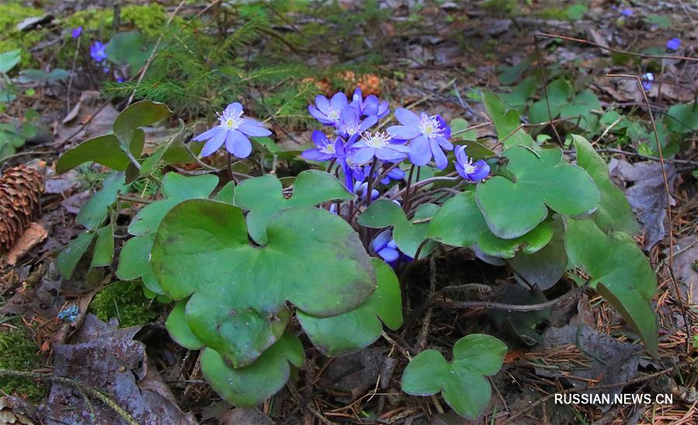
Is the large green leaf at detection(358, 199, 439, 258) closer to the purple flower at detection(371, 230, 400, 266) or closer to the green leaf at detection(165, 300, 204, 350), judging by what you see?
the purple flower at detection(371, 230, 400, 266)

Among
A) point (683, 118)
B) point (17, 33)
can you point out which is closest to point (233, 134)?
point (683, 118)

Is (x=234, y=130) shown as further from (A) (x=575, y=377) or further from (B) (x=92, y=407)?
Answer: (A) (x=575, y=377)

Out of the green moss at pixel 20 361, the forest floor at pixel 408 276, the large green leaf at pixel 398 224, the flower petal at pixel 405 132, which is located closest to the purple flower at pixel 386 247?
the large green leaf at pixel 398 224

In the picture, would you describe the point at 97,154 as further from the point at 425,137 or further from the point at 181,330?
the point at 425,137

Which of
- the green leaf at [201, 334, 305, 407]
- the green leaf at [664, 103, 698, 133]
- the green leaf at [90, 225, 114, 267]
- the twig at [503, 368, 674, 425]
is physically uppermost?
the green leaf at [90, 225, 114, 267]

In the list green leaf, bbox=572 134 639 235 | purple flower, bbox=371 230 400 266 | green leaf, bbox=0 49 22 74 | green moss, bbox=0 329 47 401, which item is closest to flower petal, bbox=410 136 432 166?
purple flower, bbox=371 230 400 266

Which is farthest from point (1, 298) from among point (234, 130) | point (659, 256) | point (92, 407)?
point (659, 256)
